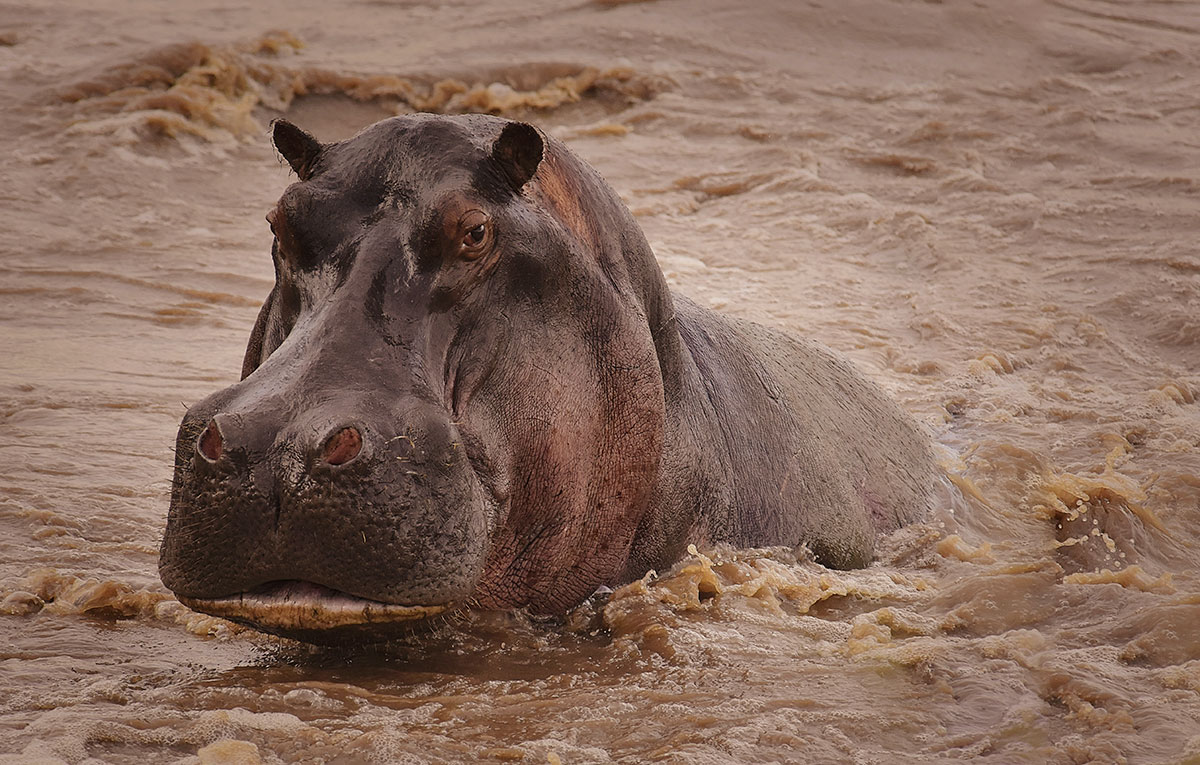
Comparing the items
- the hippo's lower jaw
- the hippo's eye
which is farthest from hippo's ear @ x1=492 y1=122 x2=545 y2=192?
the hippo's lower jaw

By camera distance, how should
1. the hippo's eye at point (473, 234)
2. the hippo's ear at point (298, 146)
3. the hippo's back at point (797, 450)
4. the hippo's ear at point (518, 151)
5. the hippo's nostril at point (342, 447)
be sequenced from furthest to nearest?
the hippo's back at point (797, 450) < the hippo's ear at point (298, 146) < the hippo's ear at point (518, 151) < the hippo's eye at point (473, 234) < the hippo's nostril at point (342, 447)

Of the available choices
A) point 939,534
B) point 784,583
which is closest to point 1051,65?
point 939,534

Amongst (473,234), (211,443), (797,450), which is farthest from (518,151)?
(797,450)

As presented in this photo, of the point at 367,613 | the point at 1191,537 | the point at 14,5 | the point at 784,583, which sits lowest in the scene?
the point at 1191,537

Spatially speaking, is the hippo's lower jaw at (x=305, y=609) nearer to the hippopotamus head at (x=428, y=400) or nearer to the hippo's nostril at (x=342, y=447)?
the hippopotamus head at (x=428, y=400)

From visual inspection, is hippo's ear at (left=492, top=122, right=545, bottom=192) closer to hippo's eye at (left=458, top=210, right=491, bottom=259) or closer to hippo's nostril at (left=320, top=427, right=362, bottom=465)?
hippo's eye at (left=458, top=210, right=491, bottom=259)

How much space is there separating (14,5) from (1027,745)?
1418 cm

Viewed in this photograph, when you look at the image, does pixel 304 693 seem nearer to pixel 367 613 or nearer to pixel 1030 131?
pixel 367 613

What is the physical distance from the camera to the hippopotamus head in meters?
3.10

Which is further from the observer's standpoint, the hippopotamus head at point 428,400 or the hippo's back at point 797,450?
the hippo's back at point 797,450

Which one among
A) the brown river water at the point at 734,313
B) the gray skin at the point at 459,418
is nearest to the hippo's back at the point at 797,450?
the gray skin at the point at 459,418

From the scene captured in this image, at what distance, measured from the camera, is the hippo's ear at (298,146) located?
12.5ft

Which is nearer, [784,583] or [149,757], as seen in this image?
[149,757]

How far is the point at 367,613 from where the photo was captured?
10.4 ft
